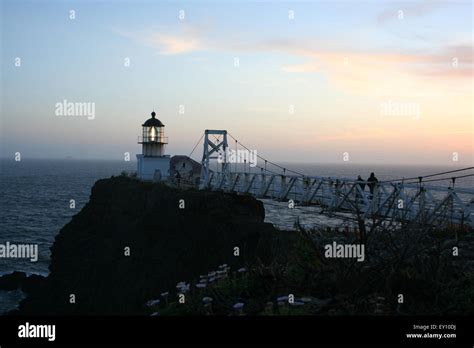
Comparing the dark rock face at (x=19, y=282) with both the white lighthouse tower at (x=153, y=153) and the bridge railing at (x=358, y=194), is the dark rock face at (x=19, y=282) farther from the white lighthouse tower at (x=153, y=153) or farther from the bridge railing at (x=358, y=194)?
the bridge railing at (x=358, y=194)

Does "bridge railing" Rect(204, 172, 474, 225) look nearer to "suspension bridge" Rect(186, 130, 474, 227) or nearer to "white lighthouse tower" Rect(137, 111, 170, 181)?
"suspension bridge" Rect(186, 130, 474, 227)

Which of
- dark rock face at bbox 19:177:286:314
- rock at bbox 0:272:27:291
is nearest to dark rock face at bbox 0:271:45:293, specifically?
rock at bbox 0:272:27:291

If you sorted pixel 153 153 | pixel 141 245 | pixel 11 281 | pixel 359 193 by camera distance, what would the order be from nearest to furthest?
1. pixel 359 193
2. pixel 141 245
3. pixel 11 281
4. pixel 153 153

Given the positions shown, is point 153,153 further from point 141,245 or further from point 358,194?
point 358,194

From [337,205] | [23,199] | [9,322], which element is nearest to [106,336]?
[9,322]

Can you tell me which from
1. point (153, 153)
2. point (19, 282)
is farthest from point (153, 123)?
point (19, 282)

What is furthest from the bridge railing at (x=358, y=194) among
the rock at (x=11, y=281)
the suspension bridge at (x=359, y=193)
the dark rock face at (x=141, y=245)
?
the rock at (x=11, y=281)

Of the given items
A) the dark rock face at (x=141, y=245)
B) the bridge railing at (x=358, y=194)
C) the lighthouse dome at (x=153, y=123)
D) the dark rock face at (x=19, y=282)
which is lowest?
the dark rock face at (x=19, y=282)
